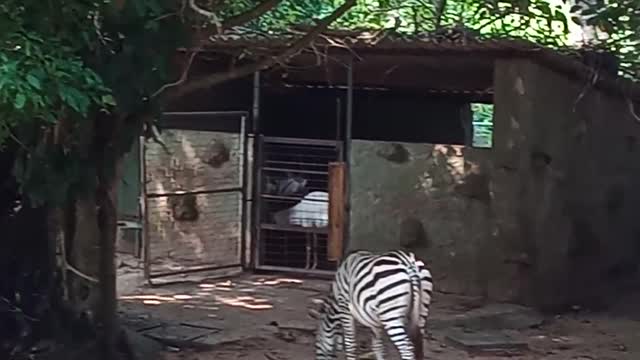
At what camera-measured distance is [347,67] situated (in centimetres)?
Result: 1023

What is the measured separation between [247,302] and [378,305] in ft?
8.75

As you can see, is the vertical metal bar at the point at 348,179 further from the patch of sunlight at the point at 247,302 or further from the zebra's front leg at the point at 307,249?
the patch of sunlight at the point at 247,302

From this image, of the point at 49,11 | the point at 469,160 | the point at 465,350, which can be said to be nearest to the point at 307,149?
the point at 469,160

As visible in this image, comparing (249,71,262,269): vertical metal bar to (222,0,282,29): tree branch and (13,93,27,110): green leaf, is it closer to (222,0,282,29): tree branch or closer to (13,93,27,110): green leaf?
(222,0,282,29): tree branch

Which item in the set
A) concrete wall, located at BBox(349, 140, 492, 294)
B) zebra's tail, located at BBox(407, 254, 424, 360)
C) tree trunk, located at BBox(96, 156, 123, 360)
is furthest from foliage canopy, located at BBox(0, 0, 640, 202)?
concrete wall, located at BBox(349, 140, 492, 294)

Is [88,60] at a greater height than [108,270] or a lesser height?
greater

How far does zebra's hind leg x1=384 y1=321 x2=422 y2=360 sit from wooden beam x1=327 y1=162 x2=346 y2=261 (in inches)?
79.1

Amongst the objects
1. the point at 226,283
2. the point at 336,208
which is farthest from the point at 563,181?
the point at 226,283

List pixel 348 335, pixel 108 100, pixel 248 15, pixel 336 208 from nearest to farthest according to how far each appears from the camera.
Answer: pixel 108 100 < pixel 248 15 < pixel 348 335 < pixel 336 208

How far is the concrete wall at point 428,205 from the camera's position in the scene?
381 inches

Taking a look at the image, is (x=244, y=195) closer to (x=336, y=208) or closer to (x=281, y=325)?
(x=336, y=208)

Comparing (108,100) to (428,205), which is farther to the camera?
(428,205)

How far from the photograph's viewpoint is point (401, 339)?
6.91m

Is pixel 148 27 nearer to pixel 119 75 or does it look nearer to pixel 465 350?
pixel 119 75
